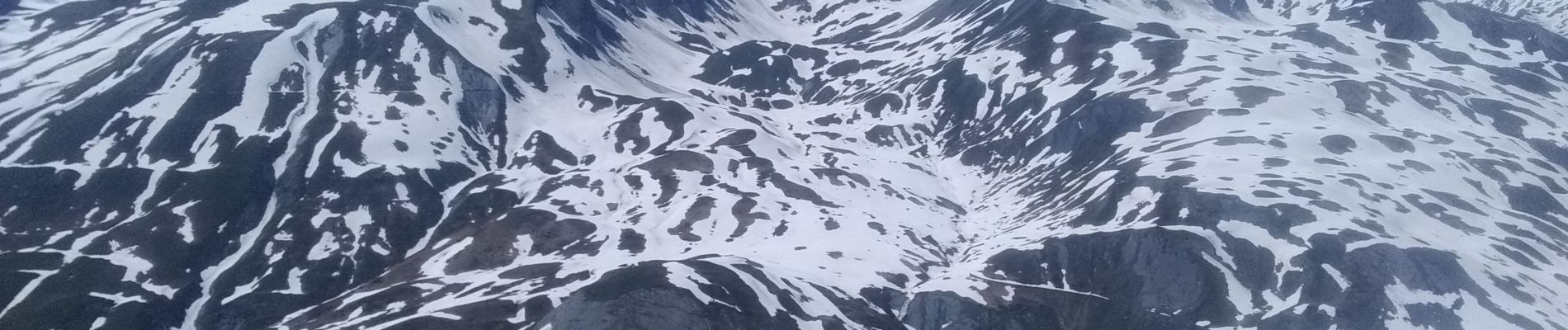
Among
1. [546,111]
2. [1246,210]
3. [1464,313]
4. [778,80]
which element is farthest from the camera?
[778,80]

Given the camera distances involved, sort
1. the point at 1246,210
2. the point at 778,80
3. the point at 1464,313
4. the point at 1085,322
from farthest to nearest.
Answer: the point at 778,80
the point at 1246,210
the point at 1085,322
the point at 1464,313

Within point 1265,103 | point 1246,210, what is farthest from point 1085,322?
point 1265,103

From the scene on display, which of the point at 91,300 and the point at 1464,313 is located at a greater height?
the point at 1464,313

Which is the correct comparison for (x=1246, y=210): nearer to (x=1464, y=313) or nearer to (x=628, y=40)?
(x=1464, y=313)

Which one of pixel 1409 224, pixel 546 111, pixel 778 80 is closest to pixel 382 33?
pixel 546 111

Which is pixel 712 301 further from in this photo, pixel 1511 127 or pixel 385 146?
pixel 1511 127

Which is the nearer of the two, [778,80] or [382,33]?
[382,33]
